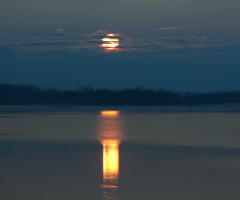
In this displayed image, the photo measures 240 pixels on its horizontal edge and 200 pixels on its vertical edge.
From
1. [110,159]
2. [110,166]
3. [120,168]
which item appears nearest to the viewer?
[120,168]

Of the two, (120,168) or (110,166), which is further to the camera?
(110,166)

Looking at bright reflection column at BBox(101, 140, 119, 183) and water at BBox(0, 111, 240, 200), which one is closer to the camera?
water at BBox(0, 111, 240, 200)

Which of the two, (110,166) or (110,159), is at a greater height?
(110,159)

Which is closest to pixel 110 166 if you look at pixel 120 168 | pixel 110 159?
pixel 120 168

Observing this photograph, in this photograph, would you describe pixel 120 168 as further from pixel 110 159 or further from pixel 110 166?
pixel 110 159

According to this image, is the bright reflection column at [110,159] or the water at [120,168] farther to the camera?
the bright reflection column at [110,159]

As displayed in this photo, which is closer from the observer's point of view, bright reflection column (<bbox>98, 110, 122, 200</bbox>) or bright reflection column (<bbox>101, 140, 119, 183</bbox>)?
bright reflection column (<bbox>98, 110, 122, 200</bbox>)

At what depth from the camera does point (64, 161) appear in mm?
13000

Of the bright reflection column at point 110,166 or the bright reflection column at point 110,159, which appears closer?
the bright reflection column at point 110,166

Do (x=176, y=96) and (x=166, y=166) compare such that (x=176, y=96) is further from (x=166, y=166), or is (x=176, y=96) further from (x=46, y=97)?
(x=166, y=166)

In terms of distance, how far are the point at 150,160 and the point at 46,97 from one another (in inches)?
3414

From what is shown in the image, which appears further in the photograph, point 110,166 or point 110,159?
point 110,159

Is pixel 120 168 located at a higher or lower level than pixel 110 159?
lower

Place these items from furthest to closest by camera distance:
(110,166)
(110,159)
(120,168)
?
(110,159)
(110,166)
(120,168)
